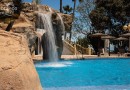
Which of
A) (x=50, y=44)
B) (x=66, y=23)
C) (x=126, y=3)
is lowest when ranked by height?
(x=50, y=44)

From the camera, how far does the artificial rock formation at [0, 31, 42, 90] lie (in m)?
2.94

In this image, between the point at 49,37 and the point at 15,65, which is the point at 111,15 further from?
the point at 15,65

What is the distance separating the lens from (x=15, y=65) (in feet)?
10.1

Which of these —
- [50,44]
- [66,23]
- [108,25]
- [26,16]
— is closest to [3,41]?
[26,16]

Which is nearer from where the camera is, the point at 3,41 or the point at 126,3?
the point at 3,41

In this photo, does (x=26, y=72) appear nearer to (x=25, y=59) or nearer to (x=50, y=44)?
(x=25, y=59)

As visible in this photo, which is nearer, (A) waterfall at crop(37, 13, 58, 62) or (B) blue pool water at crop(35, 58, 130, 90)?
(B) blue pool water at crop(35, 58, 130, 90)

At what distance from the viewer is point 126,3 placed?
1629 inches

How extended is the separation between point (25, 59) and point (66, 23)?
21758 mm

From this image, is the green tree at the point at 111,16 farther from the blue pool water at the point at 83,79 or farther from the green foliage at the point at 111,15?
the blue pool water at the point at 83,79

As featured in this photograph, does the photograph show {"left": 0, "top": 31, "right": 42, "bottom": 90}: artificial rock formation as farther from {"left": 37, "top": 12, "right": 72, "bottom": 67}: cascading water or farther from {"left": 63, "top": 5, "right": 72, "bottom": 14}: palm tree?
{"left": 63, "top": 5, "right": 72, "bottom": 14}: palm tree

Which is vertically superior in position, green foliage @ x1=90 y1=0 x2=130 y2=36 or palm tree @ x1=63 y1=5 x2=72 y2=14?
palm tree @ x1=63 y1=5 x2=72 y2=14

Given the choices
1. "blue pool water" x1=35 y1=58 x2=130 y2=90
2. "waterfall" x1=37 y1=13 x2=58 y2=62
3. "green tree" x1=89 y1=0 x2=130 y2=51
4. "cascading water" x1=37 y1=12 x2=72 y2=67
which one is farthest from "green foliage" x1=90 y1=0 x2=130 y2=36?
"blue pool water" x1=35 y1=58 x2=130 y2=90

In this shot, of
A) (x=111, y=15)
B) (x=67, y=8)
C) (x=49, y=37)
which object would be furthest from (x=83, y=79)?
(x=67, y=8)
